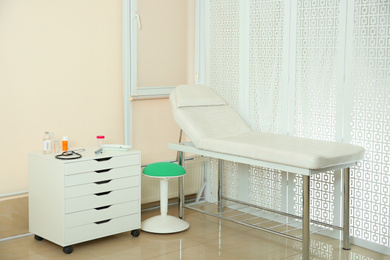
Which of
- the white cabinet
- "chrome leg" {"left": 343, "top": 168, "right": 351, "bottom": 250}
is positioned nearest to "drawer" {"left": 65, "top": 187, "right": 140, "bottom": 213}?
the white cabinet

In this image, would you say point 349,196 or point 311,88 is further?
point 311,88

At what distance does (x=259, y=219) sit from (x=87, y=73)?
6.10 feet

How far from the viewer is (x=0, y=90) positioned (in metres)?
3.86

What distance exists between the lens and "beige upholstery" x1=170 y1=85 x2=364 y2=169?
346 cm

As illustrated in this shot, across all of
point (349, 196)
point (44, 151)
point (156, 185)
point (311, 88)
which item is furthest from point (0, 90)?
point (349, 196)

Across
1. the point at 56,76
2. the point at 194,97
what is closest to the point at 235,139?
the point at 194,97

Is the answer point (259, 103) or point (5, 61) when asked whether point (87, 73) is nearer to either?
point (5, 61)

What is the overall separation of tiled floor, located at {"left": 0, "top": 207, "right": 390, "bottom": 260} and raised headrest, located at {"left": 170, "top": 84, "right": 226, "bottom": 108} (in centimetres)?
101

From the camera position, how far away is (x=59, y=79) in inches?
164

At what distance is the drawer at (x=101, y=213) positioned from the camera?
3.73 meters

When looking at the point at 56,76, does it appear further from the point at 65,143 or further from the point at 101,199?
the point at 101,199

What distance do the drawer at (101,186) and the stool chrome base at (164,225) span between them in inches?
14.5

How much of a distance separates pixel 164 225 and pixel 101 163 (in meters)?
0.75

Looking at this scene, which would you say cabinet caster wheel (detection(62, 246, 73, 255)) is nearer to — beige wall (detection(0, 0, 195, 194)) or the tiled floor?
the tiled floor
